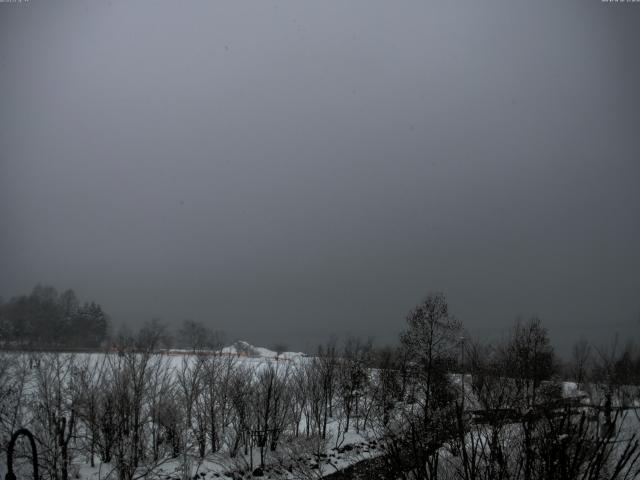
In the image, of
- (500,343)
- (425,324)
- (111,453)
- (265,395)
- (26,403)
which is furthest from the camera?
(500,343)

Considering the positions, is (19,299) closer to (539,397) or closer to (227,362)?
(227,362)

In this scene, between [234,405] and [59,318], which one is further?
[59,318]

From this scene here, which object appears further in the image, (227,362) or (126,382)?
(227,362)

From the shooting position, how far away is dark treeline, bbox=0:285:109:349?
53719mm

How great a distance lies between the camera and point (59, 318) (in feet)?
251

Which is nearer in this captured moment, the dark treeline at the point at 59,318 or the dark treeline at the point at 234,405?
the dark treeline at the point at 234,405

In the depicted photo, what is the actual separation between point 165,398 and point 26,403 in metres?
7.59

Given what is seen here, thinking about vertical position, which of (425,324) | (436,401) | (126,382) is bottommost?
(436,401)

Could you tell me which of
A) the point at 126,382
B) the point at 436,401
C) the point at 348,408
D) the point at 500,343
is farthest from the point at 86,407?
the point at 500,343

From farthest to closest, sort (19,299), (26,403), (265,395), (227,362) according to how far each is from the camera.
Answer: (19,299), (227,362), (265,395), (26,403)

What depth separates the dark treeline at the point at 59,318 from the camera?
176ft

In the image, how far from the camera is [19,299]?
207 feet

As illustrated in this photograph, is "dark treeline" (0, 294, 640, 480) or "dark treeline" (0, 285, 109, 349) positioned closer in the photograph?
"dark treeline" (0, 294, 640, 480)

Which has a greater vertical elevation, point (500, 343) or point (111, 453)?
point (500, 343)
